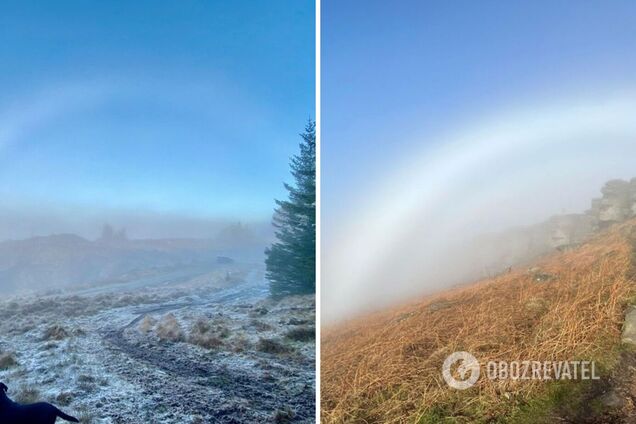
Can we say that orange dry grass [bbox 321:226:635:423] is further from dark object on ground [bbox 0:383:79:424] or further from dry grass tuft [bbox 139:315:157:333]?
dark object on ground [bbox 0:383:79:424]

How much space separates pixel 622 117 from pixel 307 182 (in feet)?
6.48

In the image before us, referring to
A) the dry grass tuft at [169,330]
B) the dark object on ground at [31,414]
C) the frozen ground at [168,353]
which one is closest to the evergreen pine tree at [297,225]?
the frozen ground at [168,353]

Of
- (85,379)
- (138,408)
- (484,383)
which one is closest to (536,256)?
(484,383)

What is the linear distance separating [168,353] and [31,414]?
2.92 feet

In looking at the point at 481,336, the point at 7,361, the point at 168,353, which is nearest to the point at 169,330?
the point at 168,353

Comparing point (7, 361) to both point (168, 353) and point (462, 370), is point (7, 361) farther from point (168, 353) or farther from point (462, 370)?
point (462, 370)

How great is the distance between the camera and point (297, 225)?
3.99 meters

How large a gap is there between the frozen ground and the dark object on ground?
55mm

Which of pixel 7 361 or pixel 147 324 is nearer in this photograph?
pixel 7 361

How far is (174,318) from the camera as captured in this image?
4.02 m

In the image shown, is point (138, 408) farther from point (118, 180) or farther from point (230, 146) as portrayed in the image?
point (230, 146)

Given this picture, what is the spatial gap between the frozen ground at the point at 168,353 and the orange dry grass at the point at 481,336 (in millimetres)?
315

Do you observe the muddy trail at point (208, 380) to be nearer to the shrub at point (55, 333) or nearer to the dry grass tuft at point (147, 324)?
the dry grass tuft at point (147, 324)

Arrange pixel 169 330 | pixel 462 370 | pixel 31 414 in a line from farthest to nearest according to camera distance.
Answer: pixel 169 330 → pixel 31 414 → pixel 462 370
